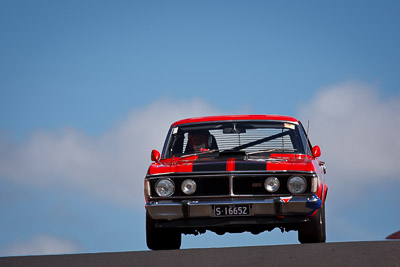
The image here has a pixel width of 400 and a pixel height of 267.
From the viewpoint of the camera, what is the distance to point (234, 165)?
8.77 meters

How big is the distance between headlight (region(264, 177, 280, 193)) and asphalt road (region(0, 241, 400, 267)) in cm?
96

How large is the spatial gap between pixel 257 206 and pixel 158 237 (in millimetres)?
1439

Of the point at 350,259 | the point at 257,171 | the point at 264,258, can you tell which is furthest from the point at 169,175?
the point at 350,259

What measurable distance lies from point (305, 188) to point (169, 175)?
1.61 m

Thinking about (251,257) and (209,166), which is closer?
(251,257)

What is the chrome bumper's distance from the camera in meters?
8.48

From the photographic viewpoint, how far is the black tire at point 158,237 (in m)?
8.98

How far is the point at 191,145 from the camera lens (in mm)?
10125

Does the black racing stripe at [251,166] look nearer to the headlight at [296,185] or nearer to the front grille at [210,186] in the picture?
the front grille at [210,186]

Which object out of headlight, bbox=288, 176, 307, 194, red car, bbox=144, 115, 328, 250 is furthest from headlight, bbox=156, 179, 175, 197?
headlight, bbox=288, 176, 307, 194

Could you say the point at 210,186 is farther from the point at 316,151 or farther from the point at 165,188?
the point at 316,151

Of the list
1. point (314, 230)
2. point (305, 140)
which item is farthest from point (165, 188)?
point (305, 140)

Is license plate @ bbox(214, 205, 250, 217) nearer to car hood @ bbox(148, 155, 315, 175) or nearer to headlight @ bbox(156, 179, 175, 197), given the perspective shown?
car hood @ bbox(148, 155, 315, 175)

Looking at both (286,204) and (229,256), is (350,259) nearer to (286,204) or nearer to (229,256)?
(229,256)
